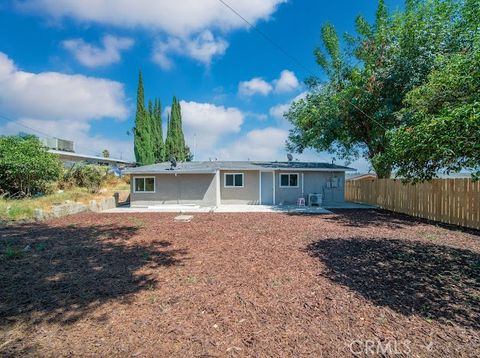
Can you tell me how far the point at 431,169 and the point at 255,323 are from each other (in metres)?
5.79

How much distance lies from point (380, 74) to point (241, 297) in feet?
43.3

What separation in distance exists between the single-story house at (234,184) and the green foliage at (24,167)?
4623 millimetres

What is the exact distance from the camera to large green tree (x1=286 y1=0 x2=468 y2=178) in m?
11.4

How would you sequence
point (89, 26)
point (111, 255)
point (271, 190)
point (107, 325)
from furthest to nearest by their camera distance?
point (271, 190) → point (89, 26) → point (111, 255) → point (107, 325)

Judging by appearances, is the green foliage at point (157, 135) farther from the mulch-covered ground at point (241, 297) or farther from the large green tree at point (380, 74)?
the mulch-covered ground at point (241, 297)

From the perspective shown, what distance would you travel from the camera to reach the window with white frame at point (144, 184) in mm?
16047

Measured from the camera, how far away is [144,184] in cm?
1611

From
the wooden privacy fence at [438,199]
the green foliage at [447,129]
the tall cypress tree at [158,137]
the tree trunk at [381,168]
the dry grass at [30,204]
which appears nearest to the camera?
the green foliage at [447,129]

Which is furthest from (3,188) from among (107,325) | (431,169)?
(431,169)

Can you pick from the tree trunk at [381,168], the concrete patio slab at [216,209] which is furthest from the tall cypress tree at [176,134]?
the tree trunk at [381,168]

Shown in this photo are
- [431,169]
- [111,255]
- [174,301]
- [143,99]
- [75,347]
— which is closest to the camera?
[75,347]

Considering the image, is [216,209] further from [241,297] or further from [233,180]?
[241,297]

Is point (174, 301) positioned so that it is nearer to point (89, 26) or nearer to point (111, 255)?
point (111, 255)

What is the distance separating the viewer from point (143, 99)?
27812mm
